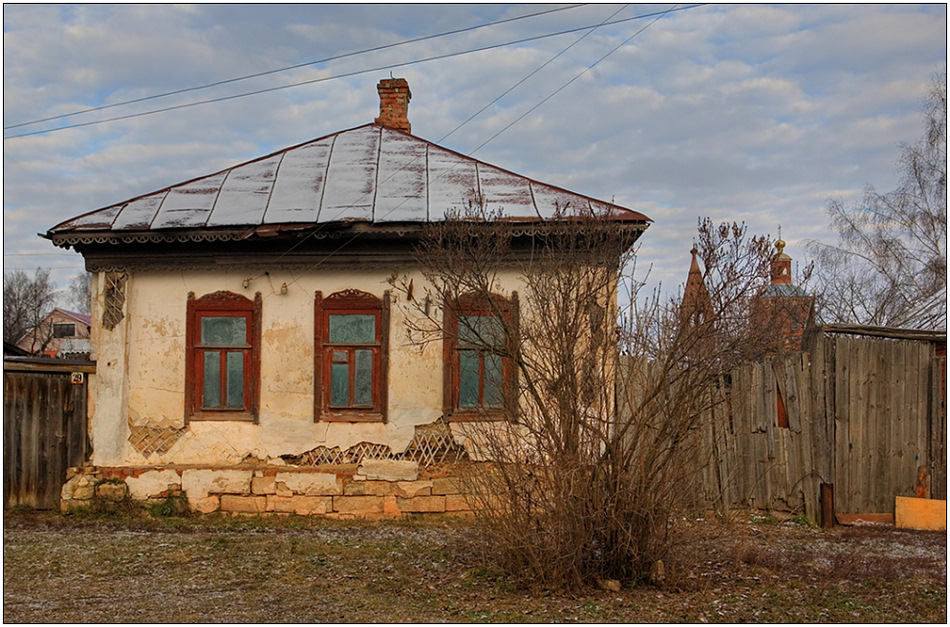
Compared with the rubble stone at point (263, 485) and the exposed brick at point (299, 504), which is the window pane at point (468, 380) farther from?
the rubble stone at point (263, 485)

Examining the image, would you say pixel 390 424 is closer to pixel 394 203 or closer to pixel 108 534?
pixel 394 203

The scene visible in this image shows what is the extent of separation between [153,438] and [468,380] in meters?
3.83

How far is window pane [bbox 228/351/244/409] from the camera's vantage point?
9.63 metres

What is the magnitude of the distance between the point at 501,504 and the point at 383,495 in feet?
12.4

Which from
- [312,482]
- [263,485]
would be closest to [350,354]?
[312,482]

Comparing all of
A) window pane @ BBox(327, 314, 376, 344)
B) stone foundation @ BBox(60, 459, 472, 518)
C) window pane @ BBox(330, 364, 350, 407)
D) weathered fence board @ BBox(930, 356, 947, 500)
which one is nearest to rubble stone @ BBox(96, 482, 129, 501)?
stone foundation @ BBox(60, 459, 472, 518)

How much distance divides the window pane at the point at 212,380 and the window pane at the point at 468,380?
292 cm

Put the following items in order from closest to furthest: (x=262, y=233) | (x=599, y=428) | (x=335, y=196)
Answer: (x=599, y=428) → (x=262, y=233) → (x=335, y=196)

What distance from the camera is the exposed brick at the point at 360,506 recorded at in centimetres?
931

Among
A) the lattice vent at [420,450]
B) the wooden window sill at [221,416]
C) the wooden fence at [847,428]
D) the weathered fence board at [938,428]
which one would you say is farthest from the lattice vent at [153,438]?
the weathered fence board at [938,428]

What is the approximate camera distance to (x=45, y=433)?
973 centimetres

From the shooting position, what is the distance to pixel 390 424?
9.44m

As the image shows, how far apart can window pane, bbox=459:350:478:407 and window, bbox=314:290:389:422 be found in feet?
2.94

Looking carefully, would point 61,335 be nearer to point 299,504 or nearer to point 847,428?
point 299,504
